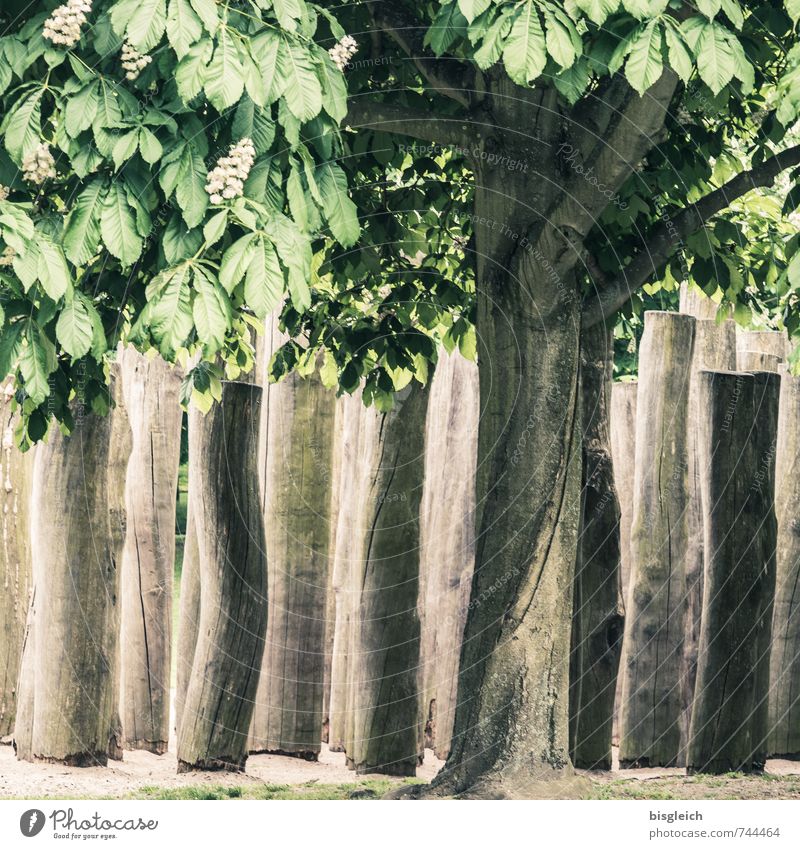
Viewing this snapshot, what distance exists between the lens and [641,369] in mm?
9438

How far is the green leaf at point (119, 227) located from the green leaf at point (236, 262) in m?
0.47

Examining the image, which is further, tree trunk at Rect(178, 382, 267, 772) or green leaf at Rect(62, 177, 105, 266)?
tree trunk at Rect(178, 382, 267, 772)

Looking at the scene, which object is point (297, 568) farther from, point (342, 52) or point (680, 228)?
point (342, 52)

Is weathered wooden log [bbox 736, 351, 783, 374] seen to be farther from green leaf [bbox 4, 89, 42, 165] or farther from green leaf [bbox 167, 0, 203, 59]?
green leaf [bbox 4, 89, 42, 165]

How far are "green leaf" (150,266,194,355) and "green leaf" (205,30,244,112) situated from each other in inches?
27.0

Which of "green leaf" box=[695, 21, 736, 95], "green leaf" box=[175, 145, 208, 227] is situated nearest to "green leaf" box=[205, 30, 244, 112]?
"green leaf" box=[175, 145, 208, 227]

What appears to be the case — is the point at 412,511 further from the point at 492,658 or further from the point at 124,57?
the point at 124,57

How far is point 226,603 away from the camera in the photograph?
8.45 m

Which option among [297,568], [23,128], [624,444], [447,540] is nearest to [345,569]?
[297,568]

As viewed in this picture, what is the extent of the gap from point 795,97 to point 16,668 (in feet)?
21.1

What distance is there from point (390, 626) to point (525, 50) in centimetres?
448

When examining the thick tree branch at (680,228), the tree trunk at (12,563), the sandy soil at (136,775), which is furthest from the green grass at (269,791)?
the thick tree branch at (680,228)

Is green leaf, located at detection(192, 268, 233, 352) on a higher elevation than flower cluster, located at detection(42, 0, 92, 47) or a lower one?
lower

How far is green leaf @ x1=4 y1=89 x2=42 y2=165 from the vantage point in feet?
17.6
